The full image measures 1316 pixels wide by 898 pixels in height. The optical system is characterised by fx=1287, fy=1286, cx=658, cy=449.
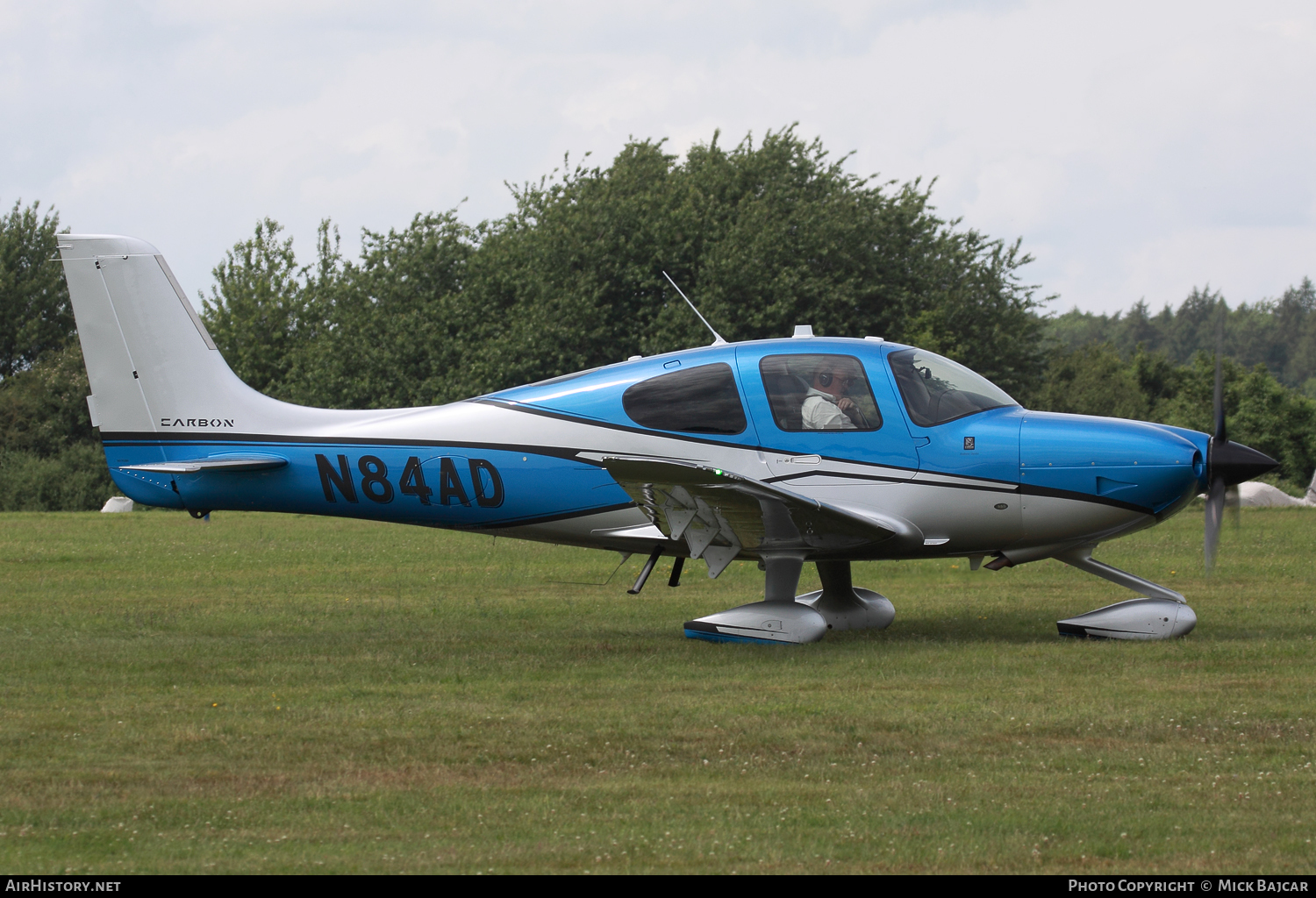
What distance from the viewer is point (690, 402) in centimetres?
1123

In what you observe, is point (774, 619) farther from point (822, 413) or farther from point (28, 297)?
point (28, 297)

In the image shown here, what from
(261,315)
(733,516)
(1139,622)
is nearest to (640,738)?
(733,516)

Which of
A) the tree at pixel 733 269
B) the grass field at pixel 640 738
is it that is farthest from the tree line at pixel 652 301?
the grass field at pixel 640 738

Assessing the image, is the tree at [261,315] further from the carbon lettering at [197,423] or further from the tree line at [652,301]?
the carbon lettering at [197,423]

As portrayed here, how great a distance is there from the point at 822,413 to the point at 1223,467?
10.7ft

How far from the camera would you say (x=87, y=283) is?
11805 millimetres

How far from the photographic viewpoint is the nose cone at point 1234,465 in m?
10.4

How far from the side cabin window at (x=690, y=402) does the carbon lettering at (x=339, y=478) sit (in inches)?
102

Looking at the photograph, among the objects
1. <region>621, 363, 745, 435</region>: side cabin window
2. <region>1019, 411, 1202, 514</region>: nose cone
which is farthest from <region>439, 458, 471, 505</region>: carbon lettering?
<region>1019, 411, 1202, 514</region>: nose cone

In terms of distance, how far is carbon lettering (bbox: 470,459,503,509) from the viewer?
11586mm

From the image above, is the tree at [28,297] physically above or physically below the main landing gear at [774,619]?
above
